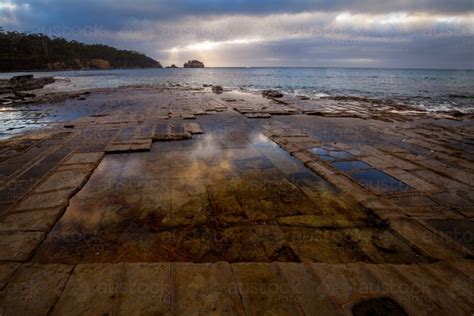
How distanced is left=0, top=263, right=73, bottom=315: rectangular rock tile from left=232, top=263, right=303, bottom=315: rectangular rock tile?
1.69 meters

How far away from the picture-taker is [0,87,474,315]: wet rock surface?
92.0 inches

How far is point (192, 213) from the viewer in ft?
12.1

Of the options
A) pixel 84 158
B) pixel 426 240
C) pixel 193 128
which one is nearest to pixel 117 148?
pixel 84 158

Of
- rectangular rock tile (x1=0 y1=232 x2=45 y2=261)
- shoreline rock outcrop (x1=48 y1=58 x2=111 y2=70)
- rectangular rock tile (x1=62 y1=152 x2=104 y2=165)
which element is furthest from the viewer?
shoreline rock outcrop (x1=48 y1=58 x2=111 y2=70)

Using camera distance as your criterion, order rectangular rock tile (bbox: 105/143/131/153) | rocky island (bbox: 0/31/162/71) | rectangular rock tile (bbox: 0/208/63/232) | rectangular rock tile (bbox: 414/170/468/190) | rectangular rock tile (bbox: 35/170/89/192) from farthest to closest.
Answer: rocky island (bbox: 0/31/162/71)
rectangular rock tile (bbox: 105/143/131/153)
rectangular rock tile (bbox: 414/170/468/190)
rectangular rock tile (bbox: 35/170/89/192)
rectangular rock tile (bbox: 0/208/63/232)

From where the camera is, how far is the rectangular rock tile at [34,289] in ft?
7.16

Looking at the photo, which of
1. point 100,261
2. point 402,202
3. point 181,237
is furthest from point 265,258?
point 402,202

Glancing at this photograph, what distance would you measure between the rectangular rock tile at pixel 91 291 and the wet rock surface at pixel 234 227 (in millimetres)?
12

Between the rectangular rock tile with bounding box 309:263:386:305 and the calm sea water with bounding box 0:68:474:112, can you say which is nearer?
the rectangular rock tile with bounding box 309:263:386:305

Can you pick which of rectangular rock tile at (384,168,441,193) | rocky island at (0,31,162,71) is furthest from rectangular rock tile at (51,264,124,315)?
rocky island at (0,31,162,71)

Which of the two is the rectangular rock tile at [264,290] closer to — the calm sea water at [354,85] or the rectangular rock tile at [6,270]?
the rectangular rock tile at [6,270]

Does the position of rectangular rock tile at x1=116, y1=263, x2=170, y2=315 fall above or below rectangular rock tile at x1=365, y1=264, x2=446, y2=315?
above

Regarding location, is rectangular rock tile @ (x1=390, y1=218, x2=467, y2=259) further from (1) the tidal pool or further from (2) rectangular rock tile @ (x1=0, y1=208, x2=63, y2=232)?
(2) rectangular rock tile @ (x1=0, y1=208, x2=63, y2=232)

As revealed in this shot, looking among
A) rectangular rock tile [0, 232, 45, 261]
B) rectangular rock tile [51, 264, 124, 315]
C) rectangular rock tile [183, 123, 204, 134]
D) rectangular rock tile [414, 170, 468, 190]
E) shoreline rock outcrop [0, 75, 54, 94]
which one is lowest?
rectangular rock tile [51, 264, 124, 315]
